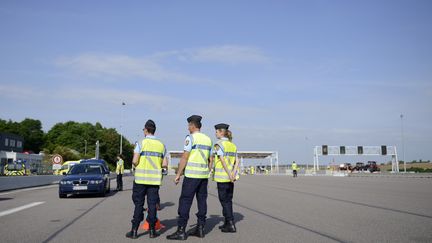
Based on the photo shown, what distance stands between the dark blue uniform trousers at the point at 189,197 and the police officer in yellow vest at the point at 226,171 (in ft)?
2.01

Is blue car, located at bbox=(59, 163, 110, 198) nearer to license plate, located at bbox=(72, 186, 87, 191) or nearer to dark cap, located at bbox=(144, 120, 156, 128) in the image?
license plate, located at bbox=(72, 186, 87, 191)

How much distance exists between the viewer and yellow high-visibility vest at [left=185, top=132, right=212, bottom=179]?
23.6ft

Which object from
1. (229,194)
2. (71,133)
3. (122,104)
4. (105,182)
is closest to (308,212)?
(229,194)

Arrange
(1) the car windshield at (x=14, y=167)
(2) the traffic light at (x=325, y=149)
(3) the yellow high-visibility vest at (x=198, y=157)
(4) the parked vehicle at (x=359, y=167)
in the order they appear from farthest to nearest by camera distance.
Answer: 1. (4) the parked vehicle at (x=359, y=167)
2. (2) the traffic light at (x=325, y=149)
3. (1) the car windshield at (x=14, y=167)
4. (3) the yellow high-visibility vest at (x=198, y=157)

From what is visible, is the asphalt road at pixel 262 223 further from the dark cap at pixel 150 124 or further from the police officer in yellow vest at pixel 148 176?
the dark cap at pixel 150 124

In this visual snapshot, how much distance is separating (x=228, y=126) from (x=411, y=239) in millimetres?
3603

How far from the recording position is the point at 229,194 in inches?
316

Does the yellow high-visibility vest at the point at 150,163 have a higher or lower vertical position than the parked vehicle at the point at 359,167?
lower

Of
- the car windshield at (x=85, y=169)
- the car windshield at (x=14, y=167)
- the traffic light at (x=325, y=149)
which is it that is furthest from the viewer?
the traffic light at (x=325, y=149)

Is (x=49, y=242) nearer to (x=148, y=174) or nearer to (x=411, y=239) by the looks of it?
(x=148, y=174)

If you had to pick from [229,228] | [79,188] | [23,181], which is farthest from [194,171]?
[23,181]

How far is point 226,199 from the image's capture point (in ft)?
25.8

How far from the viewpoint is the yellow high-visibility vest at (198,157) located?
719 centimetres

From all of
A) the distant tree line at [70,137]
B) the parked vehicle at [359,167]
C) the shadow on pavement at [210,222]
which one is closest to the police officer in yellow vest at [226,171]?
the shadow on pavement at [210,222]
